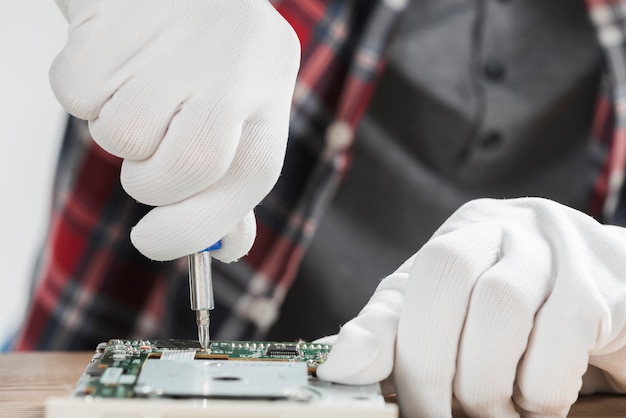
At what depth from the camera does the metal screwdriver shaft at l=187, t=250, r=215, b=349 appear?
0.42 m

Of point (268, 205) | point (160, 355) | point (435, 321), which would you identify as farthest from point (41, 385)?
point (268, 205)

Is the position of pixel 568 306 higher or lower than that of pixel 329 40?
lower

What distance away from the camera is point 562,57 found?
2.99 ft

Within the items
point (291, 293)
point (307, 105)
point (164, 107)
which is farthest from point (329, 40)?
point (164, 107)

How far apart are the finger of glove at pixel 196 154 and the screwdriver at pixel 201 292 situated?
0.03 metres

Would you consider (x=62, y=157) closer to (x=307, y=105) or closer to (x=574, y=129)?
(x=307, y=105)

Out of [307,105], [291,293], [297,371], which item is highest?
[307,105]

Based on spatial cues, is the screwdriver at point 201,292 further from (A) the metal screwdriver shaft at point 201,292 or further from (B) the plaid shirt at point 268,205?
(B) the plaid shirt at point 268,205

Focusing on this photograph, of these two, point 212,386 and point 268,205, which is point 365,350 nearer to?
point 212,386

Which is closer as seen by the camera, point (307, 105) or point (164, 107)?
point (164, 107)

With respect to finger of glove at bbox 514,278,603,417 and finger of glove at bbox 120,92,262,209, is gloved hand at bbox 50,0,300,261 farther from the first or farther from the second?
finger of glove at bbox 514,278,603,417

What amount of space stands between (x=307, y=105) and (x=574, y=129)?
30cm

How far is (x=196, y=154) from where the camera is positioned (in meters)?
0.41

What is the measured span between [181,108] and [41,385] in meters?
0.18
